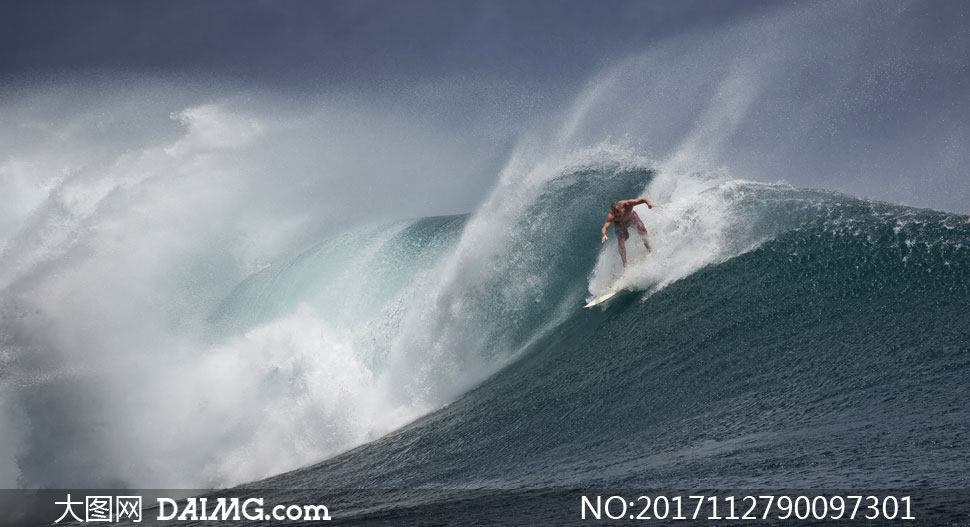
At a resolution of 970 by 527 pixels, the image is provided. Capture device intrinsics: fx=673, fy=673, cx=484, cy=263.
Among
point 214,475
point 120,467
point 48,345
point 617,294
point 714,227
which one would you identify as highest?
point 48,345

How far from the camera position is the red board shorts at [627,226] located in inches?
441

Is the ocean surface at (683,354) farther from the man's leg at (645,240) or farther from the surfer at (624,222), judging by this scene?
the surfer at (624,222)

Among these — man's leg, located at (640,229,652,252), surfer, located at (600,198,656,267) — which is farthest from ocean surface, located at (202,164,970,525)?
surfer, located at (600,198,656,267)

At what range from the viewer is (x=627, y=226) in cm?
1129

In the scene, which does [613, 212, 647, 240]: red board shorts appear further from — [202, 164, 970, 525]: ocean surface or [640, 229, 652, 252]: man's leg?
[202, 164, 970, 525]: ocean surface

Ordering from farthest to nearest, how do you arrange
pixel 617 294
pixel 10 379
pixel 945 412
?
1. pixel 10 379
2. pixel 617 294
3. pixel 945 412

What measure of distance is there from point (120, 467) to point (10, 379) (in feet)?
14.6

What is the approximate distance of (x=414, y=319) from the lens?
12000 mm

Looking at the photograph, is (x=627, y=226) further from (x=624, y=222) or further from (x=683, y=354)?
(x=683, y=354)

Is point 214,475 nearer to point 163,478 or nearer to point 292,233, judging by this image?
point 163,478

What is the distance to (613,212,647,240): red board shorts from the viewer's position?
11.2 metres

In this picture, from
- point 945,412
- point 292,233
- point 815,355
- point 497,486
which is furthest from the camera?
point 292,233

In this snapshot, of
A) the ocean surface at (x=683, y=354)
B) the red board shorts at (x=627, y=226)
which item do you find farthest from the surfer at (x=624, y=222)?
the ocean surface at (x=683, y=354)

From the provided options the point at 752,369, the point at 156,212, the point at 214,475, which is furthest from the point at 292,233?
the point at 752,369
